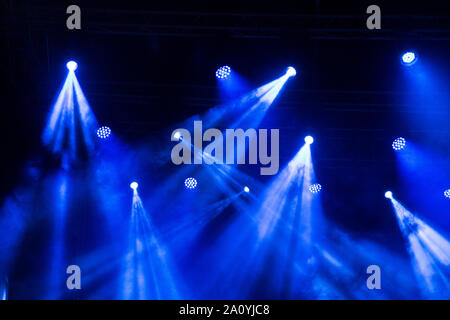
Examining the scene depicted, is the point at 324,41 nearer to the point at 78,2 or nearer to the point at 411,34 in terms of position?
the point at 411,34

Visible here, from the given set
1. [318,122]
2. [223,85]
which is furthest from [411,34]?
[223,85]

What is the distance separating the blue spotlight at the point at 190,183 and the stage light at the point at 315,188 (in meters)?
1.66

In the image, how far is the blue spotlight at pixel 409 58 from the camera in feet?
23.6

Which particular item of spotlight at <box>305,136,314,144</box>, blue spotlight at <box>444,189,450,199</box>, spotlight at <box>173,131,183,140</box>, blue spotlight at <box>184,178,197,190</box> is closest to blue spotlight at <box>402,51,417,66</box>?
spotlight at <box>305,136,314,144</box>

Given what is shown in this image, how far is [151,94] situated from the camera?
25.0ft

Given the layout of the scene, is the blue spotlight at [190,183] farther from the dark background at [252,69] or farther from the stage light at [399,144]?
the stage light at [399,144]

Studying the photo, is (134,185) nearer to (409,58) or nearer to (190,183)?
(190,183)

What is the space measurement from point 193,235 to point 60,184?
210cm

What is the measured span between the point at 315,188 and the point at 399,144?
1.33 m

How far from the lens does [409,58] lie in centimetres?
721

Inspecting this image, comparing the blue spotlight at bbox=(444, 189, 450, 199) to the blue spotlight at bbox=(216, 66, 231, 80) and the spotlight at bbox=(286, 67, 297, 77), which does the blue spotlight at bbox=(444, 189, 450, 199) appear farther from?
the blue spotlight at bbox=(216, 66, 231, 80)

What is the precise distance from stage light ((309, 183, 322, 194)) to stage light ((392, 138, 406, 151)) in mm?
1184

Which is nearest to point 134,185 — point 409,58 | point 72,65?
point 72,65

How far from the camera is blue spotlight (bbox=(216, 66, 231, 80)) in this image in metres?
7.43
